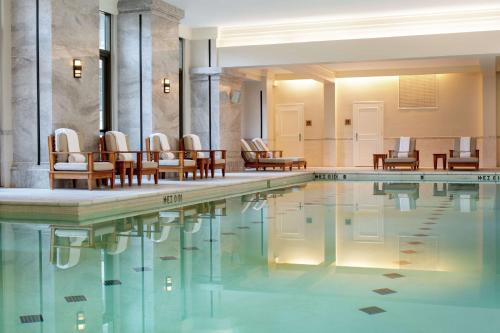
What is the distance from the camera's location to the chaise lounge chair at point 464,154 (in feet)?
50.2

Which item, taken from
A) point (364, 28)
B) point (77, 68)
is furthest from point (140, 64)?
point (364, 28)

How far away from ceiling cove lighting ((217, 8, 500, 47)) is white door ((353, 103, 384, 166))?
18.1 feet

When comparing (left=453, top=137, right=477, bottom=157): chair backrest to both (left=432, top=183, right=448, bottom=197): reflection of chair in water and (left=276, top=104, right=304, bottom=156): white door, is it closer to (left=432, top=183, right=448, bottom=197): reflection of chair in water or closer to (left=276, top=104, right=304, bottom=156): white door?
(left=432, top=183, right=448, bottom=197): reflection of chair in water

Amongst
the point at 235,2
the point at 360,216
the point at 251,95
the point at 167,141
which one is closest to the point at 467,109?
the point at 251,95

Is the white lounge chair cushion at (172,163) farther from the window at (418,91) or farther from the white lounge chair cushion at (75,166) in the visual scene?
the window at (418,91)

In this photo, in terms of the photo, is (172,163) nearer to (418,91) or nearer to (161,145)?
(161,145)

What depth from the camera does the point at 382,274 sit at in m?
3.88

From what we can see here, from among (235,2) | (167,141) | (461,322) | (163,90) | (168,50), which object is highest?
(235,2)

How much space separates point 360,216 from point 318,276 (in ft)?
11.2

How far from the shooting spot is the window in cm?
1862

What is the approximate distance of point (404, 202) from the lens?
878cm

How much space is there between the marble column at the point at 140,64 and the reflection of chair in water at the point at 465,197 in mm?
5787

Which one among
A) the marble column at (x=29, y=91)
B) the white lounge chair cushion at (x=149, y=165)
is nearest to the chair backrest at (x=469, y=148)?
the white lounge chair cushion at (x=149, y=165)

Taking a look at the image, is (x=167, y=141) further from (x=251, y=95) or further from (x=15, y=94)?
(x=251, y=95)
